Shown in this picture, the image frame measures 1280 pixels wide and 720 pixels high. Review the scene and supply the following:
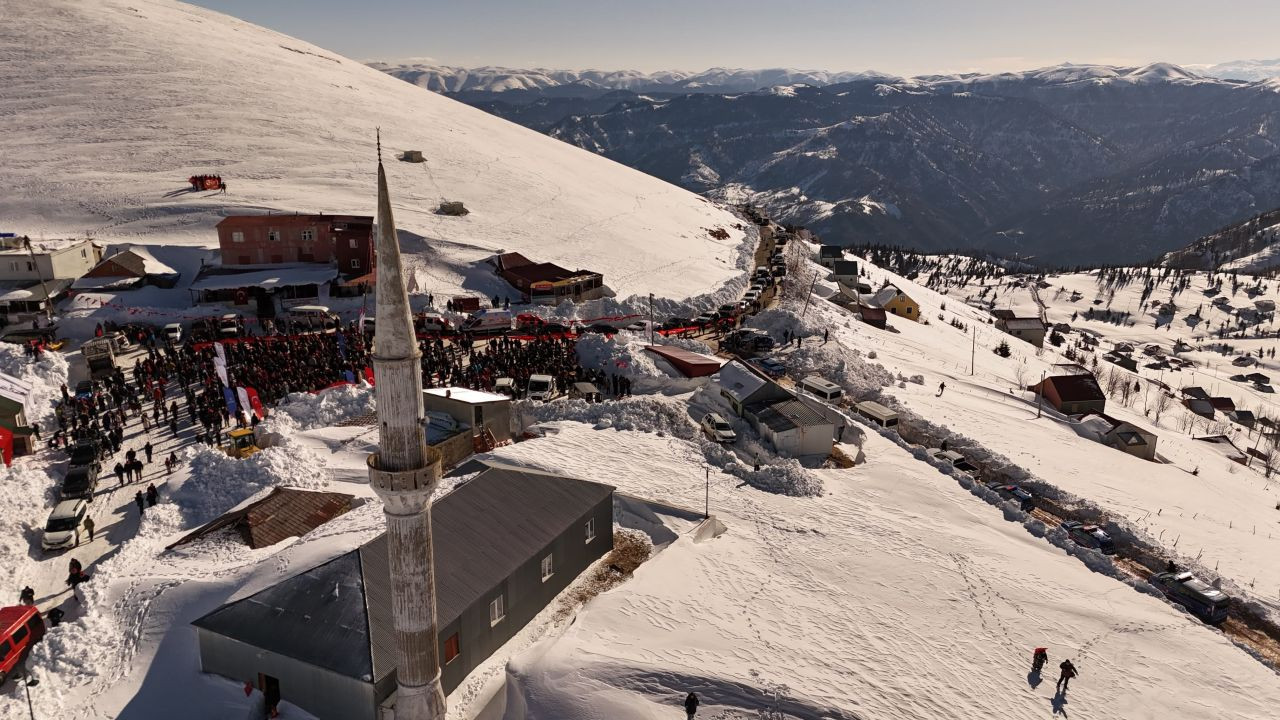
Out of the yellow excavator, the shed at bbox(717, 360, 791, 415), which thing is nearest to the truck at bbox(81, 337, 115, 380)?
the yellow excavator

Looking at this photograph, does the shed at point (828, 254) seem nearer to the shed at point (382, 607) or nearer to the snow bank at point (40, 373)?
the snow bank at point (40, 373)

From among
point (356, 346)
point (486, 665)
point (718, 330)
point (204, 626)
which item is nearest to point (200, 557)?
point (204, 626)

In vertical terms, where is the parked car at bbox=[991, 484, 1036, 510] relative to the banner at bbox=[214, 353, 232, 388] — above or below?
below

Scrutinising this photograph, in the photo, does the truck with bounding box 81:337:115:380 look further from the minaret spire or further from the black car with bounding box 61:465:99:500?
the minaret spire

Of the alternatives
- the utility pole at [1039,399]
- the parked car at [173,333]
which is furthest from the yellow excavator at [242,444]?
the utility pole at [1039,399]

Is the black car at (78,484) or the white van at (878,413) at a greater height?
the black car at (78,484)

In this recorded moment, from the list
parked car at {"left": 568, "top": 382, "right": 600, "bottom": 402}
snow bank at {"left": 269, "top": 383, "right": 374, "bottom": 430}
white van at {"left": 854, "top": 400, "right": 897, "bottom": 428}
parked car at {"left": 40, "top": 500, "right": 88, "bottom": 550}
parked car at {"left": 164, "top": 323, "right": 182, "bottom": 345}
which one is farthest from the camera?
parked car at {"left": 164, "top": 323, "right": 182, "bottom": 345}
